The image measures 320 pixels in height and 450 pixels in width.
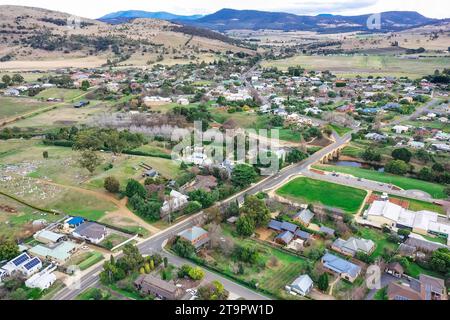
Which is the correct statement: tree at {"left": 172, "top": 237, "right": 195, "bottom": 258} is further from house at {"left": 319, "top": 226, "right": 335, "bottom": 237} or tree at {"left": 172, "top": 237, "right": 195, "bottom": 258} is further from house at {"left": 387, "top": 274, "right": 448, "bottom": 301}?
house at {"left": 387, "top": 274, "right": 448, "bottom": 301}

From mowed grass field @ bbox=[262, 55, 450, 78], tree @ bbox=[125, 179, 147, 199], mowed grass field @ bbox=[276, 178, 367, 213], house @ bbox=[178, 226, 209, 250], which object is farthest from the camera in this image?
mowed grass field @ bbox=[262, 55, 450, 78]

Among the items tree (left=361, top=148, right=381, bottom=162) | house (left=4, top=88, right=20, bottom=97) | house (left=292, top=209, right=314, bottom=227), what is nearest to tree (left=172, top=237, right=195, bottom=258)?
house (left=292, top=209, right=314, bottom=227)

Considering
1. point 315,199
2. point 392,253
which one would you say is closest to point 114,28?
point 315,199

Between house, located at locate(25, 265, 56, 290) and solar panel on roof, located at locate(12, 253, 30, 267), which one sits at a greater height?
solar panel on roof, located at locate(12, 253, 30, 267)

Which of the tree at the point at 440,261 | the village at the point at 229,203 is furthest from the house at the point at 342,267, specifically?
the tree at the point at 440,261

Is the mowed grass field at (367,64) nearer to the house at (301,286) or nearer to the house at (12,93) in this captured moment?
the house at (12,93)

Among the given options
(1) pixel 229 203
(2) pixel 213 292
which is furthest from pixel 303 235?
(2) pixel 213 292
